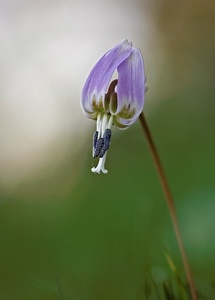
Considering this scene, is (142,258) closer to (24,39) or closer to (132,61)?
(132,61)

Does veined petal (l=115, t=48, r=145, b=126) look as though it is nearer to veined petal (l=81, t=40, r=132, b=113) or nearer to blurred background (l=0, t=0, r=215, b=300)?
veined petal (l=81, t=40, r=132, b=113)

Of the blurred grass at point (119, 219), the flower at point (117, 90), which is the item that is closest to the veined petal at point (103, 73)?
the flower at point (117, 90)

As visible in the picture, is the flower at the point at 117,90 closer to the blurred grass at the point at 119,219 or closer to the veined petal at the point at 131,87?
the veined petal at the point at 131,87

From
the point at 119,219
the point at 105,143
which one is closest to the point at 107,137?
the point at 105,143

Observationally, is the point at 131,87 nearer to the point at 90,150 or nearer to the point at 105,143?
the point at 105,143

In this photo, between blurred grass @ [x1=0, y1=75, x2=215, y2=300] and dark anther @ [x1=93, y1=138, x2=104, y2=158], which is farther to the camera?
blurred grass @ [x1=0, y1=75, x2=215, y2=300]

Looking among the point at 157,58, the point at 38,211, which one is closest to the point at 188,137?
the point at 157,58

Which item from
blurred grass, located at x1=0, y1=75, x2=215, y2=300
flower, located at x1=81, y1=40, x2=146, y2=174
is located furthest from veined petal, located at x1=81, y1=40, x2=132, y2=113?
blurred grass, located at x1=0, y1=75, x2=215, y2=300
